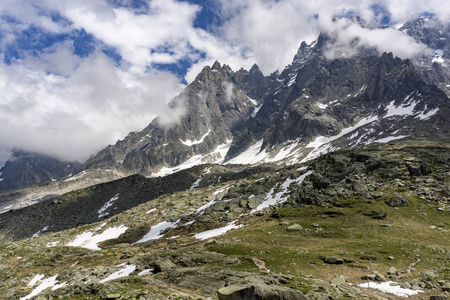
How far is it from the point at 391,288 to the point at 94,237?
270 ft

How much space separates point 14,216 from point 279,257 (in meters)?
170

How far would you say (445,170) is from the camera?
174 ft

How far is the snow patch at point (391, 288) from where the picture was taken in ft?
66.2

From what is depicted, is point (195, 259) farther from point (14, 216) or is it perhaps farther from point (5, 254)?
point (14, 216)

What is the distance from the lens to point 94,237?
8231 centimetres

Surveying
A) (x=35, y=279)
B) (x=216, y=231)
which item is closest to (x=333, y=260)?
(x=216, y=231)

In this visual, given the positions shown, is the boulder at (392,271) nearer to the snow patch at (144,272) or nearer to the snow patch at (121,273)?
the snow patch at (144,272)

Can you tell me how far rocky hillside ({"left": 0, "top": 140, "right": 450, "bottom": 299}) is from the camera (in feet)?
71.4

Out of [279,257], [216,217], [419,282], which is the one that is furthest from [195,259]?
[216,217]

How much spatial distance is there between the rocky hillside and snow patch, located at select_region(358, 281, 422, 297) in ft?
0.25

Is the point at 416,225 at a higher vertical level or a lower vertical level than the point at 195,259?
lower

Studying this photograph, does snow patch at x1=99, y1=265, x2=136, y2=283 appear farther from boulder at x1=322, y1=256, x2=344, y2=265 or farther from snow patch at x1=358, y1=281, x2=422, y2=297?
snow patch at x1=358, y1=281, x2=422, y2=297

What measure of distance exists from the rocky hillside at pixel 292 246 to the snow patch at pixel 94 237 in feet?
2.16

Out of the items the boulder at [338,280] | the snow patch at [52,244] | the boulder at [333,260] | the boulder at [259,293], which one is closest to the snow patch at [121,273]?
the boulder at [259,293]
